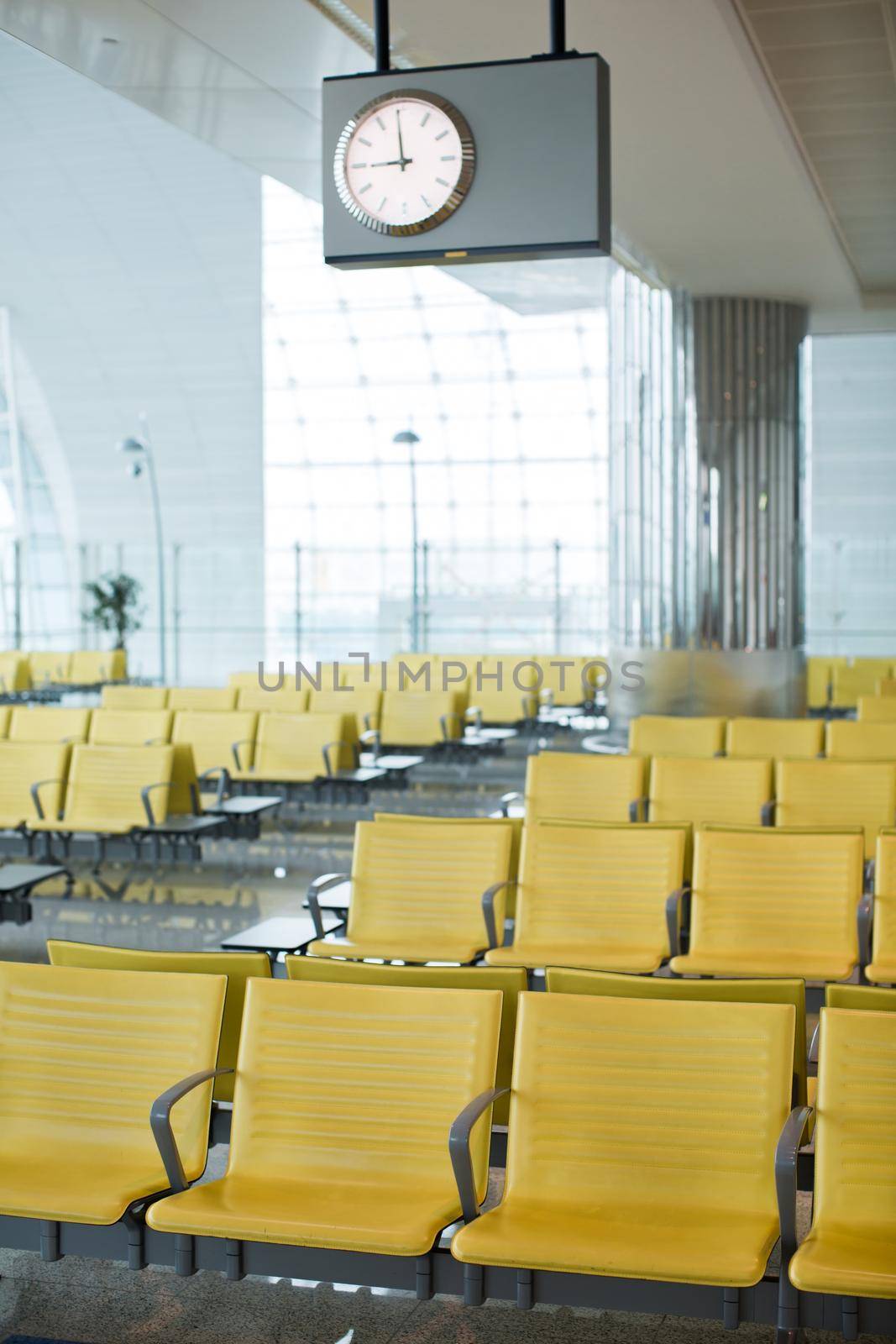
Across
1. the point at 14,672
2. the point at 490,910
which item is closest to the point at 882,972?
the point at 490,910

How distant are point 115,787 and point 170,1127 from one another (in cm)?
545

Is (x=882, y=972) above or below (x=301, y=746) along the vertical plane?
below

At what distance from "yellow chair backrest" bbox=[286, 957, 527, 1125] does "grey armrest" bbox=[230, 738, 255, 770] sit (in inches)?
246

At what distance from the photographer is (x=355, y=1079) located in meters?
3.14

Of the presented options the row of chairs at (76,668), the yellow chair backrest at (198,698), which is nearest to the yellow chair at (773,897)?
the yellow chair backrest at (198,698)

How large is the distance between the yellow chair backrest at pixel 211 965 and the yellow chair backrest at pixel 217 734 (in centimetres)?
617

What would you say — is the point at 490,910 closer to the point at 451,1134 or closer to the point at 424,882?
the point at 424,882

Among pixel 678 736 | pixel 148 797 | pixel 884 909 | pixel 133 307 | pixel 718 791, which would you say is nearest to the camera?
pixel 884 909

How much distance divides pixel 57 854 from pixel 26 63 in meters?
18.7

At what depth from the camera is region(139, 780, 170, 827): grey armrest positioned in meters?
7.86

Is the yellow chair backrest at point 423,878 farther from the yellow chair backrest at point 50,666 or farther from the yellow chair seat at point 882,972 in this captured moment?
the yellow chair backrest at point 50,666

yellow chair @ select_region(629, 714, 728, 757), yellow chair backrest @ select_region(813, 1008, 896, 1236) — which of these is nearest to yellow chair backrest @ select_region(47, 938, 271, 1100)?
yellow chair backrest @ select_region(813, 1008, 896, 1236)

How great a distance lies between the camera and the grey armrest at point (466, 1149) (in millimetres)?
2729

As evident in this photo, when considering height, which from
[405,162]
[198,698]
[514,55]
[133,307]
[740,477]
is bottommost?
[198,698]
